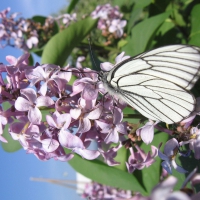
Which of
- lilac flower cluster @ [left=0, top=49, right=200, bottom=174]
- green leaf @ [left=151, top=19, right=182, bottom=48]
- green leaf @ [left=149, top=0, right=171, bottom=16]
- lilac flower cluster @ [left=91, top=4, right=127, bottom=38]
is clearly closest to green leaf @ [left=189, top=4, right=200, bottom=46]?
green leaf @ [left=151, top=19, right=182, bottom=48]

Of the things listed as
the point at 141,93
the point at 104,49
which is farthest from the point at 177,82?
the point at 104,49

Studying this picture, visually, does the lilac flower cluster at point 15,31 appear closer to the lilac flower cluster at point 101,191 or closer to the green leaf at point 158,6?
the green leaf at point 158,6

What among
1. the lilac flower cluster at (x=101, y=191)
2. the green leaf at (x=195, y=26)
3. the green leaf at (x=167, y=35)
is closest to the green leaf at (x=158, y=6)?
the green leaf at (x=167, y=35)

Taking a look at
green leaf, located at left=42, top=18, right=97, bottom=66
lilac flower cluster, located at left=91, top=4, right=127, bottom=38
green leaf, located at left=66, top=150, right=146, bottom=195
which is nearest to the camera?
green leaf, located at left=66, top=150, right=146, bottom=195

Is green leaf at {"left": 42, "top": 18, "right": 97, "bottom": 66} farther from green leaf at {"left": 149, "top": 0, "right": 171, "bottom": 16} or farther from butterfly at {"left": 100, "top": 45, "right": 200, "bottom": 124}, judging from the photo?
butterfly at {"left": 100, "top": 45, "right": 200, "bottom": 124}

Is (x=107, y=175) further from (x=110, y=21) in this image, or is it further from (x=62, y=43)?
(x=110, y=21)

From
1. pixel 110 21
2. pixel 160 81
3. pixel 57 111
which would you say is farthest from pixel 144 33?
pixel 57 111
